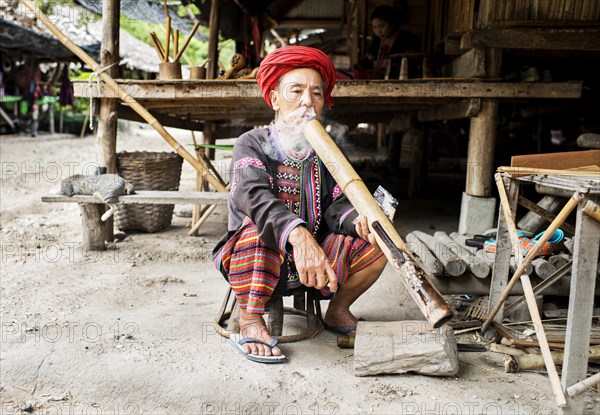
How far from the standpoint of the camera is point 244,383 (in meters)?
2.29

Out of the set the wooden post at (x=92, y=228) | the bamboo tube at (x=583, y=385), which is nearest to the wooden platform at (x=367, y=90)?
the wooden post at (x=92, y=228)

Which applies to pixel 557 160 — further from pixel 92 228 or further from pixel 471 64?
pixel 92 228

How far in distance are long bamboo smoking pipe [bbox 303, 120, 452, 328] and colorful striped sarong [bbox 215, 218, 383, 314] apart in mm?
369

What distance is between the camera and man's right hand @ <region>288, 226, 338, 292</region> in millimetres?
2166

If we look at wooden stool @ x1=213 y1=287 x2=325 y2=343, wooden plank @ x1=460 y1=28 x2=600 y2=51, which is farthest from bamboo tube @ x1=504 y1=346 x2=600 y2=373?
wooden plank @ x1=460 y1=28 x2=600 y2=51

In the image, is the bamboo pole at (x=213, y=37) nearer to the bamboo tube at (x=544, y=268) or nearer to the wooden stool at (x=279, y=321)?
the wooden stool at (x=279, y=321)

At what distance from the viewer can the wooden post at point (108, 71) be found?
4664 mm

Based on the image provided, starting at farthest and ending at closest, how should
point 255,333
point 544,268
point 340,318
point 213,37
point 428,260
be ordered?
point 213,37 → point 428,260 → point 544,268 → point 340,318 → point 255,333

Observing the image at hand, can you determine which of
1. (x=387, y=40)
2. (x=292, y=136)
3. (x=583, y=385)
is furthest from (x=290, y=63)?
(x=387, y=40)

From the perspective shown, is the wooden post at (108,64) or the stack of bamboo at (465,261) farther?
the wooden post at (108,64)

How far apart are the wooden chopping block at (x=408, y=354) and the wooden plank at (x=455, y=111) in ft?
8.31

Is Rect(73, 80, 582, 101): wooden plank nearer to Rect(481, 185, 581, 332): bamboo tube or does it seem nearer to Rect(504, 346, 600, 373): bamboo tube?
Rect(481, 185, 581, 332): bamboo tube

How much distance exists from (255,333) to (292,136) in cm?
94

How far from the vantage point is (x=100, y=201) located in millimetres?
4438
